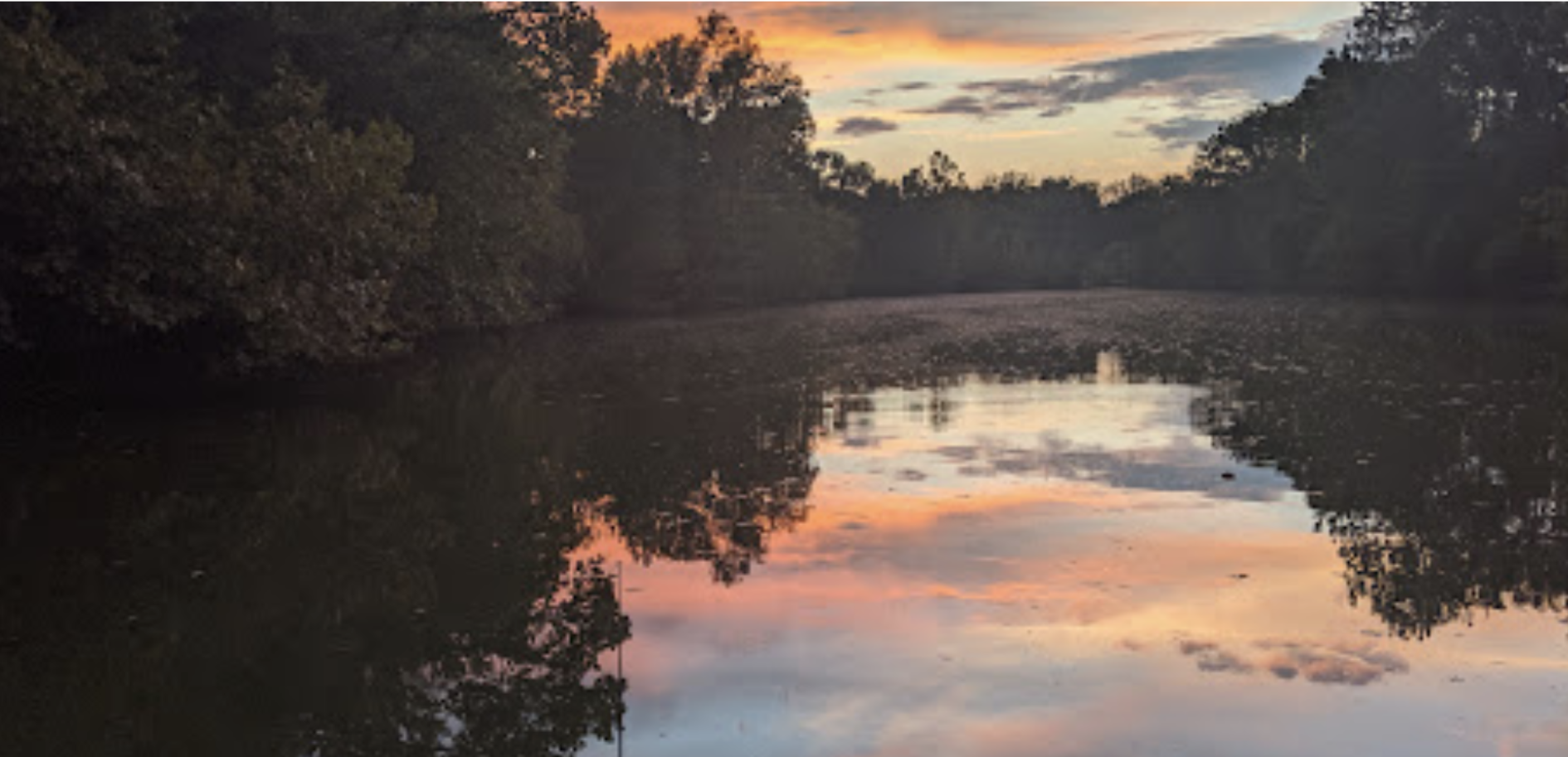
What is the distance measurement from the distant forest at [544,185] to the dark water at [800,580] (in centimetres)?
299

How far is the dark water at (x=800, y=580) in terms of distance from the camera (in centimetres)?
707

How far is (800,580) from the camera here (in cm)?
1026

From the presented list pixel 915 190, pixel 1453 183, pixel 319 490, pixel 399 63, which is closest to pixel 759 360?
pixel 399 63

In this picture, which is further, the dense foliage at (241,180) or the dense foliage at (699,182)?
the dense foliage at (699,182)

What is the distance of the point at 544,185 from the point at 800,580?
43174 mm

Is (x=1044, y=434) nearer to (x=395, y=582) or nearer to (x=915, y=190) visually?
(x=395, y=582)

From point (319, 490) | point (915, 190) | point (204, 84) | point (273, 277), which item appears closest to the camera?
point (319, 490)

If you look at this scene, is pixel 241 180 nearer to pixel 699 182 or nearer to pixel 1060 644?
pixel 1060 644

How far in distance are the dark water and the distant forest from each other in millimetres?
2993

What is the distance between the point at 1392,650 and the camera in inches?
315

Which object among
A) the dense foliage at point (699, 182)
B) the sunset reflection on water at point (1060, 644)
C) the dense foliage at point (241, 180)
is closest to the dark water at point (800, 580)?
the sunset reflection on water at point (1060, 644)

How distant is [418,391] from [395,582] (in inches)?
690

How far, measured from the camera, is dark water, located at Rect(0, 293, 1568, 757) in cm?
707

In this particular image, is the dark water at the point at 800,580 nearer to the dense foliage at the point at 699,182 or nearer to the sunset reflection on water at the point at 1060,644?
the sunset reflection on water at the point at 1060,644
